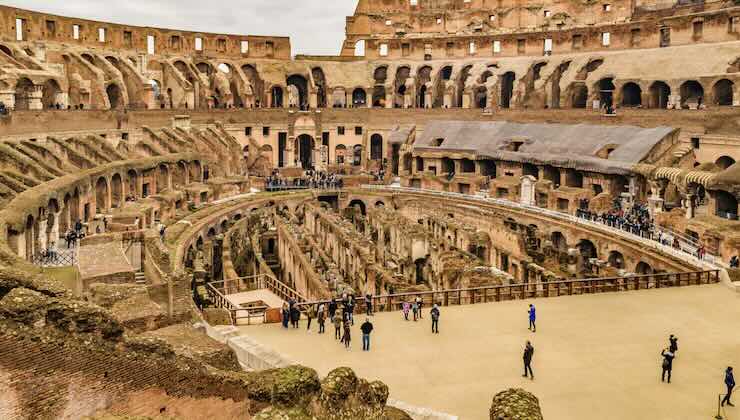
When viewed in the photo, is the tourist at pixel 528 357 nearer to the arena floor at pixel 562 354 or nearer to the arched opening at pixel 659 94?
the arena floor at pixel 562 354

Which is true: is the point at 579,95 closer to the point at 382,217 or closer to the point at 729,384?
the point at 382,217

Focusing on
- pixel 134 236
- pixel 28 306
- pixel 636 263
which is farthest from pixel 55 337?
pixel 636 263

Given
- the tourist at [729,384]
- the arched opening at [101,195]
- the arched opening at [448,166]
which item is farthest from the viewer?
the arched opening at [448,166]

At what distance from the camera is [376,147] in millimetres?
63625

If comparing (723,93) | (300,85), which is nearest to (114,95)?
(300,85)

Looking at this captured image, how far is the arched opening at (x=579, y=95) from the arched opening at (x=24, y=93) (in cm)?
4011

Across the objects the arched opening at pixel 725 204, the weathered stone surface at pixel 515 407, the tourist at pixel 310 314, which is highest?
the arched opening at pixel 725 204

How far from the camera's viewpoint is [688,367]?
55.1 ft

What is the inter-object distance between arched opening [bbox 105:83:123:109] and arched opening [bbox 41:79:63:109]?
6.43 meters

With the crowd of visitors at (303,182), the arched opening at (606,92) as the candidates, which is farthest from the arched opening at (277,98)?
the arched opening at (606,92)

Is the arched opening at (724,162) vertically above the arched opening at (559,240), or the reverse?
the arched opening at (724,162)

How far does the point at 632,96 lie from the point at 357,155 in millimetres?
24744

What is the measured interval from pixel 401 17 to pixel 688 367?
60.2 metres

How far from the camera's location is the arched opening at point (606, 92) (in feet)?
175
